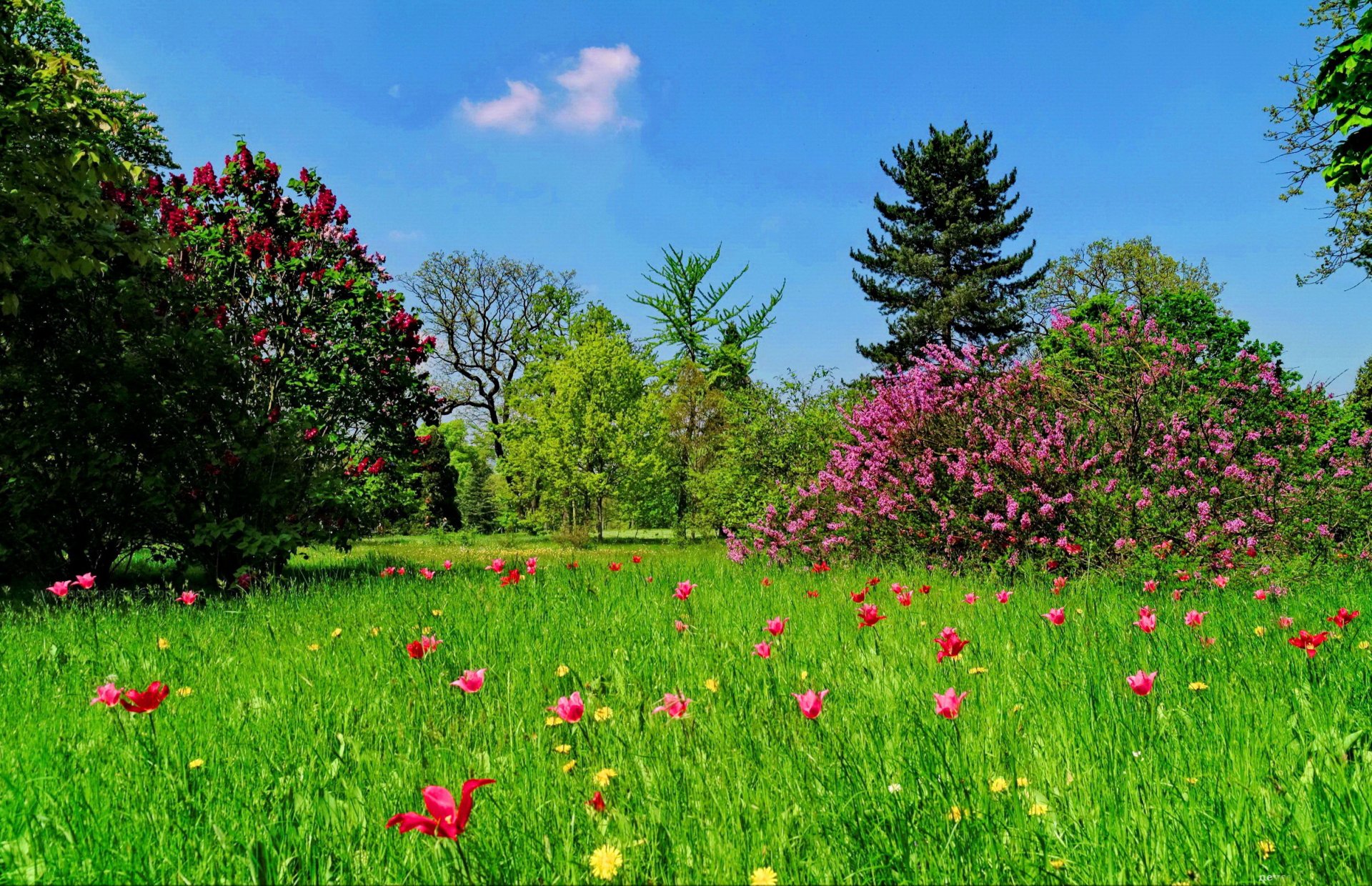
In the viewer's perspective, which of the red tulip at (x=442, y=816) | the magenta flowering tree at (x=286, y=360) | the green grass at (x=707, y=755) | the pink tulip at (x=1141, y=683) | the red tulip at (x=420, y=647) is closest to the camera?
the red tulip at (x=442, y=816)

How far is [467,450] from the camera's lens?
110 feet

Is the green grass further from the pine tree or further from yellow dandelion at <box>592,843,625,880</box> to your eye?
the pine tree

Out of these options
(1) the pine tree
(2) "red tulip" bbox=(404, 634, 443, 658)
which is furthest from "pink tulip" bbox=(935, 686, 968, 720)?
(1) the pine tree

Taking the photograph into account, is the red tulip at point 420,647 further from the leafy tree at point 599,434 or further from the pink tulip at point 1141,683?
the leafy tree at point 599,434

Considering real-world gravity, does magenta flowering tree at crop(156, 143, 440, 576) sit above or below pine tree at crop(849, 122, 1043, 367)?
below

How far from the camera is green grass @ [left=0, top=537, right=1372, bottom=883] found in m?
1.66

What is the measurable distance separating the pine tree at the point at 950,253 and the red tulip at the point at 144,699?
94.9ft

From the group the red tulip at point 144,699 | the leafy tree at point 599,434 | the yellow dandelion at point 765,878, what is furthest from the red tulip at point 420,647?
the leafy tree at point 599,434

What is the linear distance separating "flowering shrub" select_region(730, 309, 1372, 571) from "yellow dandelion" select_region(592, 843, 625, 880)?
5.12 metres

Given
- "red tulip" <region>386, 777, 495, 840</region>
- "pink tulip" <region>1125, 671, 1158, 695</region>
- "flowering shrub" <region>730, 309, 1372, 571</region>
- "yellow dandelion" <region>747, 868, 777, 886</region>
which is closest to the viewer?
"red tulip" <region>386, 777, 495, 840</region>

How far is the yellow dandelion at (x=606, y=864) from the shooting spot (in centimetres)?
148

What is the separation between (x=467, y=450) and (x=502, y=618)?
101ft

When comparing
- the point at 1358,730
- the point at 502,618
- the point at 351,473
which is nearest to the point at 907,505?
the point at 502,618

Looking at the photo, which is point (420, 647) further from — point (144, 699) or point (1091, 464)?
point (1091, 464)
